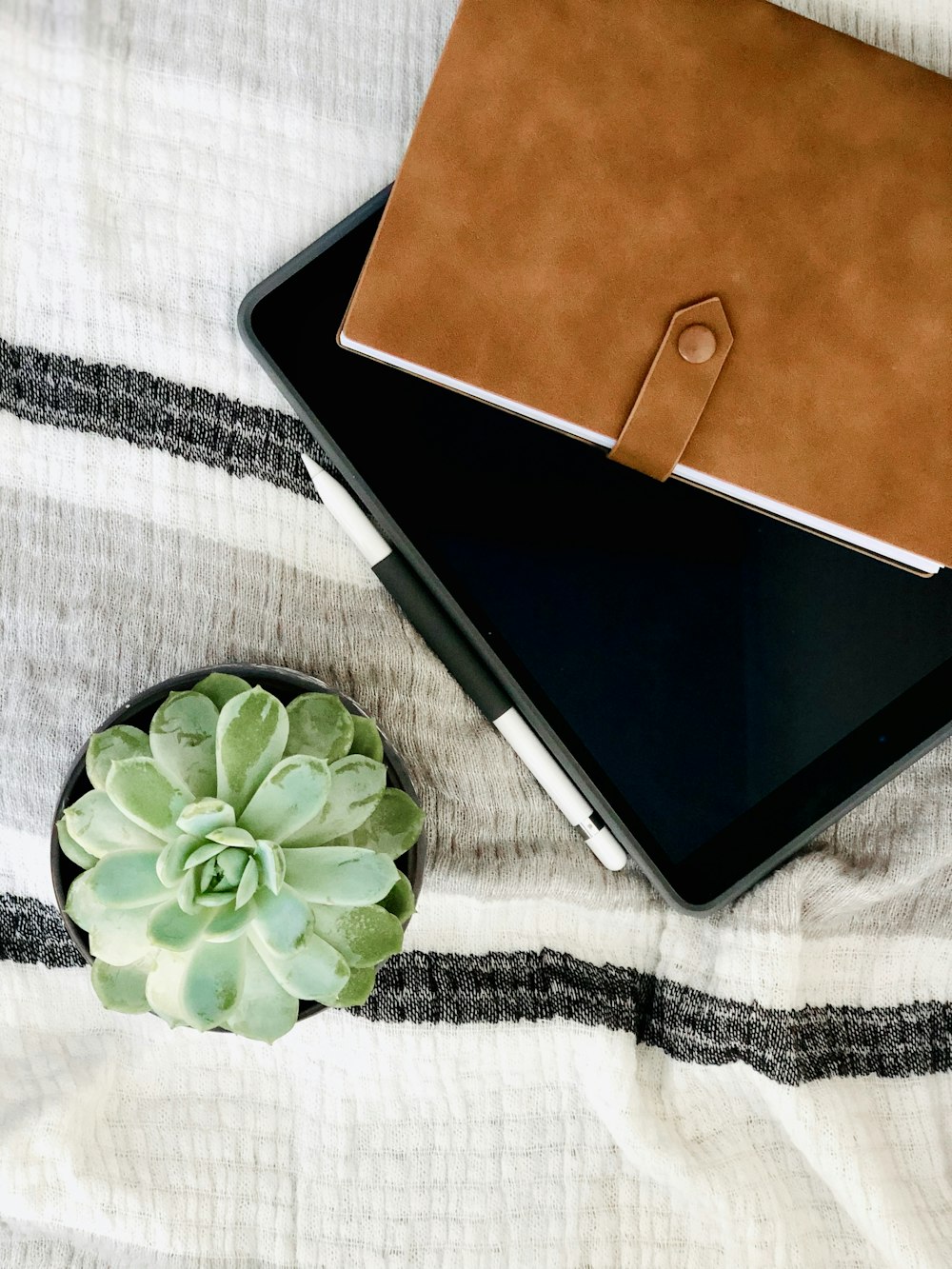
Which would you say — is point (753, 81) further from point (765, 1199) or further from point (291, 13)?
point (765, 1199)

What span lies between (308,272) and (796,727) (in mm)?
311

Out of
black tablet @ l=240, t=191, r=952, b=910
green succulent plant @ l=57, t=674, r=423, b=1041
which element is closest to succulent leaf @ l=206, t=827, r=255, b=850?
green succulent plant @ l=57, t=674, r=423, b=1041

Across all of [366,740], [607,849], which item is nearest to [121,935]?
[366,740]

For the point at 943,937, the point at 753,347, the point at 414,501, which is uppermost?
the point at 753,347

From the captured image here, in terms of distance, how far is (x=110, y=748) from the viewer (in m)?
0.35

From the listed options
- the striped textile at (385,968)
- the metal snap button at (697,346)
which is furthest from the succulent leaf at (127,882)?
the metal snap button at (697,346)

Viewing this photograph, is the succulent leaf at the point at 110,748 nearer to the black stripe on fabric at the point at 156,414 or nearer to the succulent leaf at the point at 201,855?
the succulent leaf at the point at 201,855

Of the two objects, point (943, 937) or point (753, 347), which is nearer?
point (753, 347)

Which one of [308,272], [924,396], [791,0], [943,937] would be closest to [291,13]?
[308,272]

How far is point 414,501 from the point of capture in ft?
1.47

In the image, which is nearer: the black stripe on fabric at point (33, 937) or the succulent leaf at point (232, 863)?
the succulent leaf at point (232, 863)

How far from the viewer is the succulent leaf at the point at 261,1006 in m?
0.33

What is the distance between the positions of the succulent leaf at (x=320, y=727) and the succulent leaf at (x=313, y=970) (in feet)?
0.21

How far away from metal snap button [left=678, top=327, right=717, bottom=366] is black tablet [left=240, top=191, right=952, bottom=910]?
9 cm
